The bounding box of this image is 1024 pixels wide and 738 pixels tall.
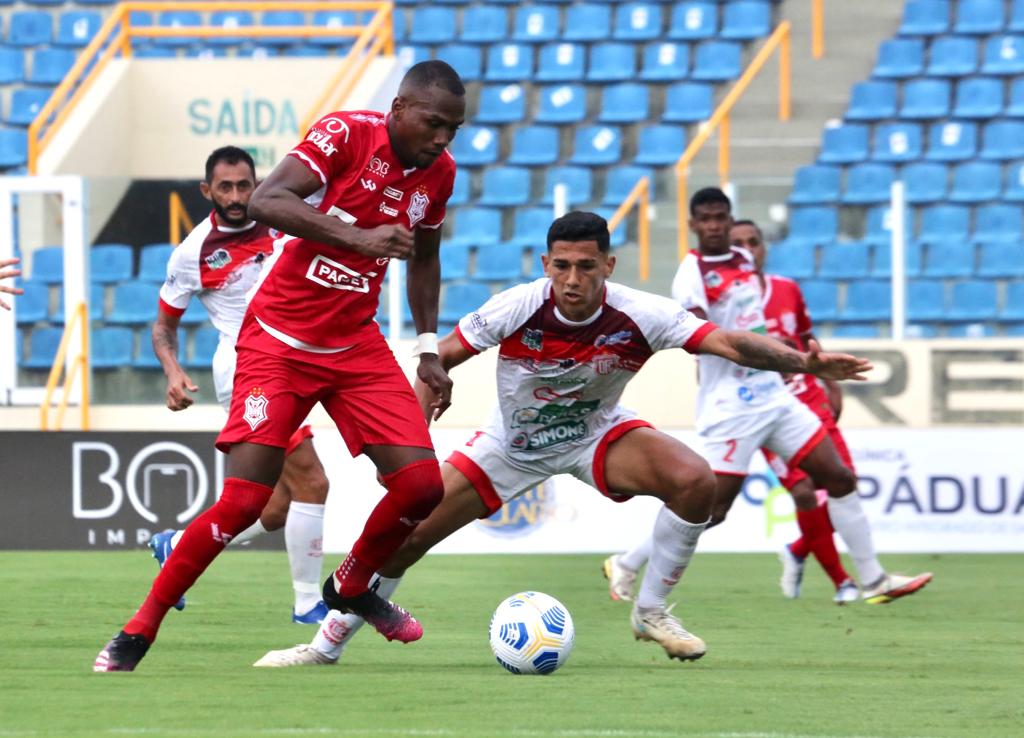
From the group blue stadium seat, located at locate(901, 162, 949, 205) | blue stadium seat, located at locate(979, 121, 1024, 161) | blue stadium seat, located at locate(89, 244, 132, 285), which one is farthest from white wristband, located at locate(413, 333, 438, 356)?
blue stadium seat, located at locate(979, 121, 1024, 161)

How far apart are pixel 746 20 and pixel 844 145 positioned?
2476 mm

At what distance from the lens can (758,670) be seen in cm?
707

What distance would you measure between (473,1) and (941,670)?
15782 mm

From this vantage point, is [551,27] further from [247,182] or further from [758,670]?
[758,670]

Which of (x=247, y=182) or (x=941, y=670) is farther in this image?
(x=247, y=182)

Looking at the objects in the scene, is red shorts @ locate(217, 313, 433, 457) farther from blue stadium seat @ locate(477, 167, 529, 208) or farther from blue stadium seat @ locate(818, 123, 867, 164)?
blue stadium seat @ locate(818, 123, 867, 164)

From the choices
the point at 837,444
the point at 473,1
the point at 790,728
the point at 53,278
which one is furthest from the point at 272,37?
the point at 790,728

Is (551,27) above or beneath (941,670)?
above

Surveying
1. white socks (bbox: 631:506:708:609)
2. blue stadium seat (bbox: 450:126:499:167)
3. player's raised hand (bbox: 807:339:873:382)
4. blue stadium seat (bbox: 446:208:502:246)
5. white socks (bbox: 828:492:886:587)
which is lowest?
white socks (bbox: 828:492:886:587)

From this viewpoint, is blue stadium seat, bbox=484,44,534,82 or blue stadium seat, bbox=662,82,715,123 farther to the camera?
blue stadium seat, bbox=484,44,534,82

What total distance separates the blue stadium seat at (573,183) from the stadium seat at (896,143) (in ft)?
9.57

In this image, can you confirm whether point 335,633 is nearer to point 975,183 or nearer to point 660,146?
point 975,183

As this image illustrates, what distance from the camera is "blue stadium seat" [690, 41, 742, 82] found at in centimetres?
2027

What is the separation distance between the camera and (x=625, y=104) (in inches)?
791
